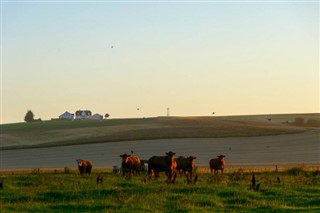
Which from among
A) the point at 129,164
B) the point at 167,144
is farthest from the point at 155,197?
the point at 167,144

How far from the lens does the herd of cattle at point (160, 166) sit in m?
39.2

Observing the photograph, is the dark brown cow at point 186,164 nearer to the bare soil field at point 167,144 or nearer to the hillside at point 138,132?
the bare soil field at point 167,144

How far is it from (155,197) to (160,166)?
465 inches

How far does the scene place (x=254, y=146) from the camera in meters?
87.2

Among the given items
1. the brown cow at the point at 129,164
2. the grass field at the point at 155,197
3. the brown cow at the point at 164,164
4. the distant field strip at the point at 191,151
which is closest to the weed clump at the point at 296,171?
the grass field at the point at 155,197

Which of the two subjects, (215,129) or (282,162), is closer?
(282,162)

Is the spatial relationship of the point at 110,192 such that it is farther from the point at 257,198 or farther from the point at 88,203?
the point at 257,198

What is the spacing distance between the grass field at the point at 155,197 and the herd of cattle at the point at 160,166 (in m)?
3.21

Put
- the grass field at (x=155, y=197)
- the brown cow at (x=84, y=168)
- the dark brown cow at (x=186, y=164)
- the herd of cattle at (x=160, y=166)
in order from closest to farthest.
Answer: the grass field at (x=155, y=197), the herd of cattle at (x=160, y=166), the dark brown cow at (x=186, y=164), the brown cow at (x=84, y=168)

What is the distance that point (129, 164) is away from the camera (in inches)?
1698

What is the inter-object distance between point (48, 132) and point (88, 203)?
86.7 meters

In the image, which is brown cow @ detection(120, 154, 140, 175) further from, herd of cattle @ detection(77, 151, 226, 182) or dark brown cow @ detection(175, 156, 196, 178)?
dark brown cow @ detection(175, 156, 196, 178)

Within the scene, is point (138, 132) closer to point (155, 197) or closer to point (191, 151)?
point (191, 151)

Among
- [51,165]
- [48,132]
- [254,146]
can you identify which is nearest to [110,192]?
[51,165]
